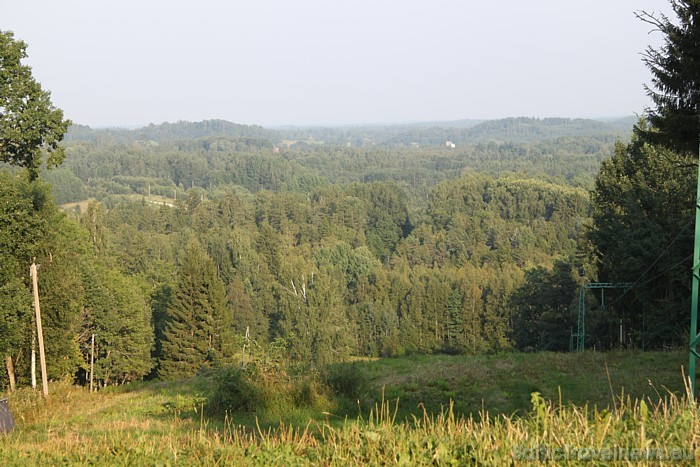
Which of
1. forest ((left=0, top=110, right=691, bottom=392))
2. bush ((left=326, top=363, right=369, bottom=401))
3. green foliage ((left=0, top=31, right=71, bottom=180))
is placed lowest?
forest ((left=0, top=110, right=691, bottom=392))

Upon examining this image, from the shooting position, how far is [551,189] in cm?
10775

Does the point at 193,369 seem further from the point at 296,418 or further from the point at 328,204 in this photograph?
the point at 328,204

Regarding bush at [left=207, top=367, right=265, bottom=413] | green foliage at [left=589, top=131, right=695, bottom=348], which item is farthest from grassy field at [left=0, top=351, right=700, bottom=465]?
green foliage at [left=589, top=131, right=695, bottom=348]

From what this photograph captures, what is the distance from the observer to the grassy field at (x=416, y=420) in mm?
4340

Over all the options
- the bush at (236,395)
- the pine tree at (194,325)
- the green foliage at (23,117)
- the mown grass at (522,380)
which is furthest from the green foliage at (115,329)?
the bush at (236,395)

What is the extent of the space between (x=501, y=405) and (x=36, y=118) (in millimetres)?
12789

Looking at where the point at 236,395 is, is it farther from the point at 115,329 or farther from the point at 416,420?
the point at 115,329

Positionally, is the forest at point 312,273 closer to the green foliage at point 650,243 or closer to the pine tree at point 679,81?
the green foliage at point 650,243

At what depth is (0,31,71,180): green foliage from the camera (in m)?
15.3

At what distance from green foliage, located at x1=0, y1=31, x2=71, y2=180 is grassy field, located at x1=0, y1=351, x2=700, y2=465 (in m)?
5.90

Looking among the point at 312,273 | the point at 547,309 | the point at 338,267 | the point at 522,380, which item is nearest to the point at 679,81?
the point at 522,380

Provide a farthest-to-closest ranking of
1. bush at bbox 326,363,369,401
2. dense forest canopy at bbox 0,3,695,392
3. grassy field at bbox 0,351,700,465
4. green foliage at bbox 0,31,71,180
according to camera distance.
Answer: dense forest canopy at bbox 0,3,695,392
green foliage at bbox 0,31,71,180
bush at bbox 326,363,369,401
grassy field at bbox 0,351,700,465

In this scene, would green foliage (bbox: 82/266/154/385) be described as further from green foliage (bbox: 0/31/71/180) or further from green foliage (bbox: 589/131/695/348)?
green foliage (bbox: 589/131/695/348)

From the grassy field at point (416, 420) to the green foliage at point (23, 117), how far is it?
590cm
